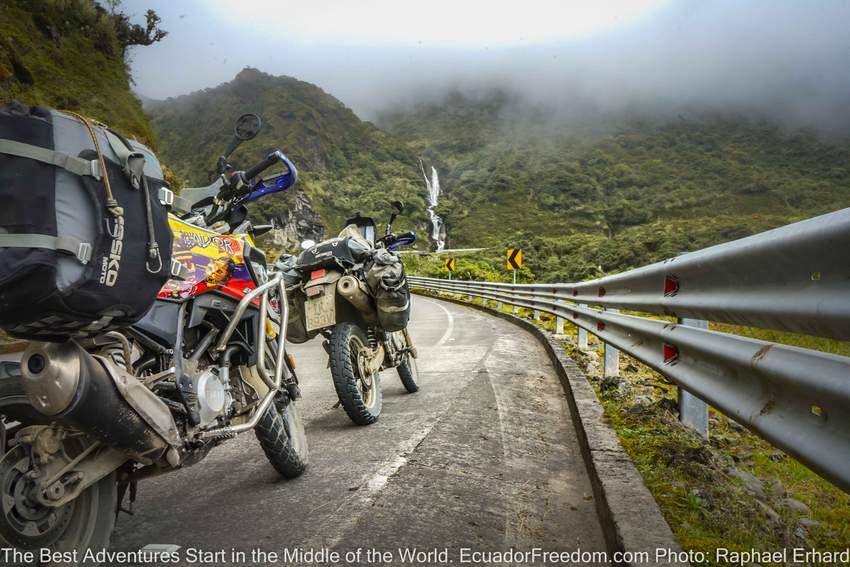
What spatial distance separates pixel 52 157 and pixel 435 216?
4156 inches

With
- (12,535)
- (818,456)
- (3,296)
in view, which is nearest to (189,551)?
(12,535)

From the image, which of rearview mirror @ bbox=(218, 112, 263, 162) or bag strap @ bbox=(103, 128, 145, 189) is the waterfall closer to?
rearview mirror @ bbox=(218, 112, 263, 162)

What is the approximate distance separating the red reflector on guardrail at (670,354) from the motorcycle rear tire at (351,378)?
6.80 feet

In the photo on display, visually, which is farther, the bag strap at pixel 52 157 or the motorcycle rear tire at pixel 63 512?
the motorcycle rear tire at pixel 63 512

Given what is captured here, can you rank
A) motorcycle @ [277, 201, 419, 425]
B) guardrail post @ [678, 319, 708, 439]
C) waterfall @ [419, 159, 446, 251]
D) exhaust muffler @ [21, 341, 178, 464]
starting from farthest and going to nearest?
waterfall @ [419, 159, 446, 251]
motorcycle @ [277, 201, 419, 425]
guardrail post @ [678, 319, 708, 439]
exhaust muffler @ [21, 341, 178, 464]

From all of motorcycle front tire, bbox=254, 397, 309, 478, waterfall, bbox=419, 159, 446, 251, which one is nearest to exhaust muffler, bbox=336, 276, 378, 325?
motorcycle front tire, bbox=254, 397, 309, 478

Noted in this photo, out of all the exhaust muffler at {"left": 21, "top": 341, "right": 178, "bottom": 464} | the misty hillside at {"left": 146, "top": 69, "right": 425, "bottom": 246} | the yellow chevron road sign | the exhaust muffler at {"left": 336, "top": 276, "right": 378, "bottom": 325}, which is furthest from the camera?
the misty hillside at {"left": 146, "top": 69, "right": 425, "bottom": 246}

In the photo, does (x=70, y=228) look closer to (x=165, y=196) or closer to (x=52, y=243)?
(x=52, y=243)

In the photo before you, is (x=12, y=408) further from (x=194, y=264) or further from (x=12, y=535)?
(x=194, y=264)

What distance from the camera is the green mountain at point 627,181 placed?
88.4 m

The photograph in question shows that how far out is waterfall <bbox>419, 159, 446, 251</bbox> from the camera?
98.9m

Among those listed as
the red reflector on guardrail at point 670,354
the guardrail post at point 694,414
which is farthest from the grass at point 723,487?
the red reflector on guardrail at point 670,354

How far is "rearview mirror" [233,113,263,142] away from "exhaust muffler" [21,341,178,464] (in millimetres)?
1460

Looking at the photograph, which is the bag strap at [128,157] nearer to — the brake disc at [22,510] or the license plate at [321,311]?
the brake disc at [22,510]
